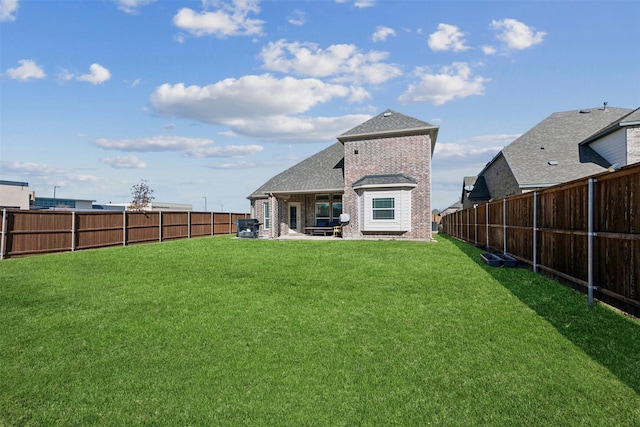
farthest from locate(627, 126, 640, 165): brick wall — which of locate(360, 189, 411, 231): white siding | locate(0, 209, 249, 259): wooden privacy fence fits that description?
locate(0, 209, 249, 259): wooden privacy fence

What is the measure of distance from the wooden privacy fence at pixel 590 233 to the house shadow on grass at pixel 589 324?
0.76 ft

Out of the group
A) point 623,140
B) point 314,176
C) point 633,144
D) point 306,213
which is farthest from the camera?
point 306,213

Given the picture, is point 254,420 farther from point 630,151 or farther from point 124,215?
point 630,151

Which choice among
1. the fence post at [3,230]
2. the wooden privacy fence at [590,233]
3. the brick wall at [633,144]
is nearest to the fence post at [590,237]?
the wooden privacy fence at [590,233]

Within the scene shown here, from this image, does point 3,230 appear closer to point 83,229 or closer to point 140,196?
point 83,229

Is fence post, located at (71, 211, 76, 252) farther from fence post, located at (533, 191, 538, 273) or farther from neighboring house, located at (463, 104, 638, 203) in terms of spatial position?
neighboring house, located at (463, 104, 638, 203)

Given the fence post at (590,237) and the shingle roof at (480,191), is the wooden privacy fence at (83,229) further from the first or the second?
the shingle roof at (480,191)

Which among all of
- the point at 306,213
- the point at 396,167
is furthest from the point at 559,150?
the point at 306,213

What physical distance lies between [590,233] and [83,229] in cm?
1825

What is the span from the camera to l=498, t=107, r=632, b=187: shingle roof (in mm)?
17875

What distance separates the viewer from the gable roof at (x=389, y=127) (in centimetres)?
1688

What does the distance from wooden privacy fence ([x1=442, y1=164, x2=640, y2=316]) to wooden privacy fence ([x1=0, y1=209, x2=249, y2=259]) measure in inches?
689

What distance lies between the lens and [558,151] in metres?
19.4

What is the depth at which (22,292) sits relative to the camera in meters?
7.01
